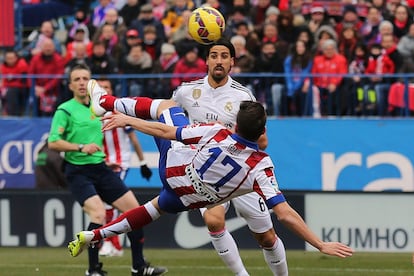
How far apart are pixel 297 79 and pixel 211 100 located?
7384 millimetres

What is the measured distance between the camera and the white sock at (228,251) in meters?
10.7

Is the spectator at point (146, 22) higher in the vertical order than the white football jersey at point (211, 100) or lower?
higher

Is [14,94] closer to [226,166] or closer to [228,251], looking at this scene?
[228,251]

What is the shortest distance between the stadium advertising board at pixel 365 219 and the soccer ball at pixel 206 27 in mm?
3639

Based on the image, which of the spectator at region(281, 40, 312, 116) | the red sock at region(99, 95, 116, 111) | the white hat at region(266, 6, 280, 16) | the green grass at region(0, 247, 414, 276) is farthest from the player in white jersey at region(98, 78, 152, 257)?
the white hat at region(266, 6, 280, 16)

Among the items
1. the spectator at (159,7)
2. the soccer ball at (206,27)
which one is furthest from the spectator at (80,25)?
the soccer ball at (206,27)

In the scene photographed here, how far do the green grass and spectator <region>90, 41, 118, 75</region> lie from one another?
4.96 metres

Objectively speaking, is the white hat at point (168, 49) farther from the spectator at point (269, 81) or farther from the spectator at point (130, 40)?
the spectator at point (269, 81)

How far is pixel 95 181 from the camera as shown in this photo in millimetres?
12773

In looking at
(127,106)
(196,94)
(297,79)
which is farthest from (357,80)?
(127,106)

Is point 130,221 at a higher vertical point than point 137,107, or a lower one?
lower

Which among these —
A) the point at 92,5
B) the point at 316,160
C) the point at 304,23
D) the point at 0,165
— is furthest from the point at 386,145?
the point at 92,5

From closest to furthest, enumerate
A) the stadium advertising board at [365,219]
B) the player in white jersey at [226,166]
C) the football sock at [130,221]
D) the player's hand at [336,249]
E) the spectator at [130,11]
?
the player's hand at [336,249] < the player in white jersey at [226,166] < the football sock at [130,221] < the stadium advertising board at [365,219] < the spectator at [130,11]

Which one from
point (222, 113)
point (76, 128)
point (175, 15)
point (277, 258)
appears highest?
point (175, 15)
